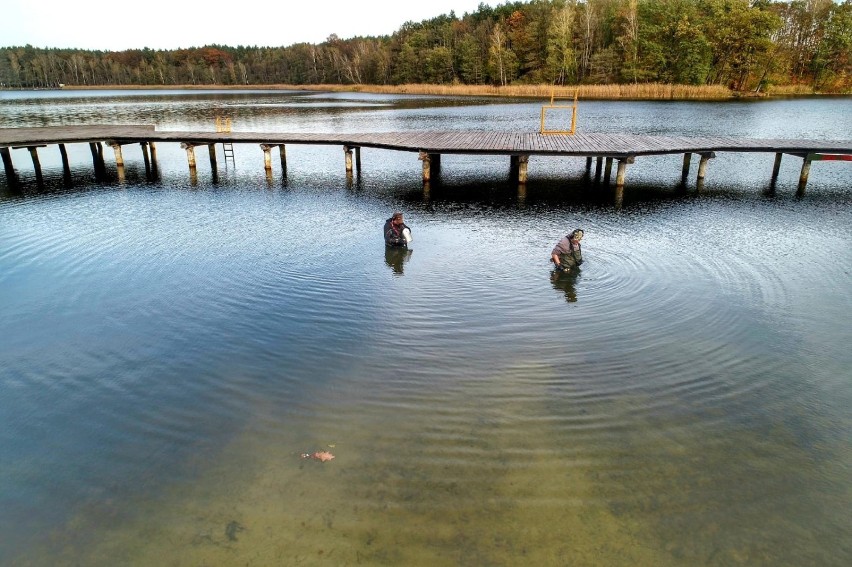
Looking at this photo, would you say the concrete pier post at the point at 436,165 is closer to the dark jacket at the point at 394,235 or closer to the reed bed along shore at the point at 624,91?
the dark jacket at the point at 394,235

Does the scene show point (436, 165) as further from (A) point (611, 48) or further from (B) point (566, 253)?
(A) point (611, 48)

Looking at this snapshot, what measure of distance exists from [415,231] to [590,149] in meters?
9.65

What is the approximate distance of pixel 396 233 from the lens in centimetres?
1516

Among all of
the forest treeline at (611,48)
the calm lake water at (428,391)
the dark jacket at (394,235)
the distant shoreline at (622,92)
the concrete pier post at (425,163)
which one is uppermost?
the forest treeline at (611,48)

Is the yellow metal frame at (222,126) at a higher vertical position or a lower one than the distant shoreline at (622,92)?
lower

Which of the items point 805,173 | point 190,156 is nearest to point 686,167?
point 805,173

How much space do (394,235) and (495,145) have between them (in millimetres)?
10735

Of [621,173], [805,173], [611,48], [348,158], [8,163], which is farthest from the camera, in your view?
[611,48]

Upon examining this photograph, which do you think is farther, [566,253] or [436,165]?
[436,165]

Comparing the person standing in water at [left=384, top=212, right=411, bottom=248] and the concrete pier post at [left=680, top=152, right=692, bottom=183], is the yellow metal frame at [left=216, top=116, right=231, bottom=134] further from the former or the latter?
the concrete pier post at [left=680, top=152, right=692, bottom=183]

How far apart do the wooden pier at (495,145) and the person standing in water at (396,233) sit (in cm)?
888

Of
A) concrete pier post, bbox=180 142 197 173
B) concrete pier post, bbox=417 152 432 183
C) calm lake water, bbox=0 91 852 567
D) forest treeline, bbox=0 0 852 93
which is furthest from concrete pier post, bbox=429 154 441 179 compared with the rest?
forest treeline, bbox=0 0 852 93

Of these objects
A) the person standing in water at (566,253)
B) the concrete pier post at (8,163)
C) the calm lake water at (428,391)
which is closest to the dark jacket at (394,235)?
the calm lake water at (428,391)

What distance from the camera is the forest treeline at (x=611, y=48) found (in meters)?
69.9
